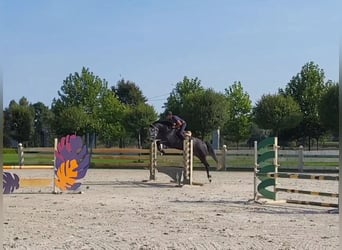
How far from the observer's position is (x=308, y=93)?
126ft

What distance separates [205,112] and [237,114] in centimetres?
584

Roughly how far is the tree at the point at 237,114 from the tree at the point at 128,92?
1900 centimetres

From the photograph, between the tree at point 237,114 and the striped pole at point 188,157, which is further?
the tree at point 237,114

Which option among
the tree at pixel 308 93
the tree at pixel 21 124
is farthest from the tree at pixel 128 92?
the tree at pixel 308 93

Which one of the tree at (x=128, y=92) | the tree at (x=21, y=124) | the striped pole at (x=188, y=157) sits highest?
the tree at (x=128, y=92)

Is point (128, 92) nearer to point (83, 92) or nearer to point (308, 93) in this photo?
point (83, 92)

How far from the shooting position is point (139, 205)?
11141 mm

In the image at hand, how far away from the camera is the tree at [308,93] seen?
37844 mm

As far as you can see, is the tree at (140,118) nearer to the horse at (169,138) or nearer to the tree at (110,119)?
the tree at (110,119)

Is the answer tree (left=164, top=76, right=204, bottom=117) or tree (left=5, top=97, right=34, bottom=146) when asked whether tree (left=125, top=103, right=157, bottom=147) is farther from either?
tree (left=5, top=97, right=34, bottom=146)

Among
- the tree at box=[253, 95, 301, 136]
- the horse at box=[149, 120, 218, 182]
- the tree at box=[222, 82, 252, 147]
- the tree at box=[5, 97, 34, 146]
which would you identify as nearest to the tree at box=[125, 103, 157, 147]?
the tree at box=[222, 82, 252, 147]

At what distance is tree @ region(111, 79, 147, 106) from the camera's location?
188ft

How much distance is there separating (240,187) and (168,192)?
277 cm

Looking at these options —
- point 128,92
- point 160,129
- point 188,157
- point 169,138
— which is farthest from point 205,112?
point 128,92
